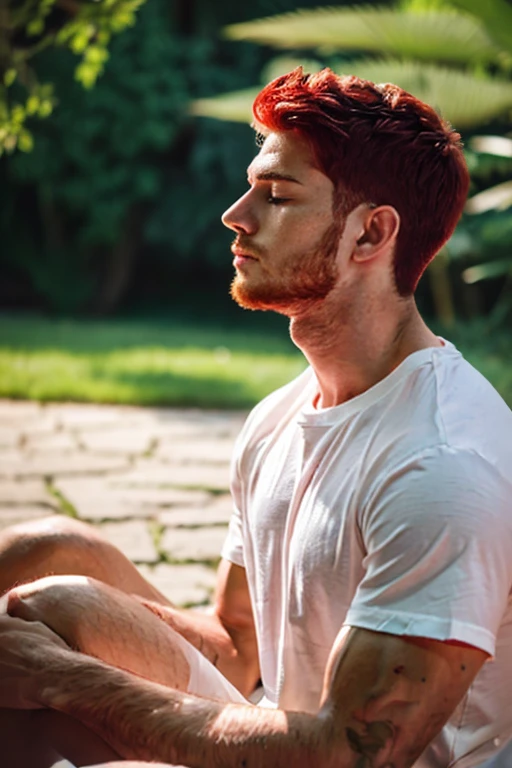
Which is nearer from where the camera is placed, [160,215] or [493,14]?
[493,14]

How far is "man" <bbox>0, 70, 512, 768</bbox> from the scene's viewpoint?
1.56 metres

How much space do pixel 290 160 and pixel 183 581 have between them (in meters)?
2.24

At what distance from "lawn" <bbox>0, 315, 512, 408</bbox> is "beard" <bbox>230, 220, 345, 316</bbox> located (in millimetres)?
4996

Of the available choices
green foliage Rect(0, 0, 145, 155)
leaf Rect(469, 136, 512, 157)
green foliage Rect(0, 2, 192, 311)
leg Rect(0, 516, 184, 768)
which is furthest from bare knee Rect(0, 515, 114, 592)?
green foliage Rect(0, 2, 192, 311)

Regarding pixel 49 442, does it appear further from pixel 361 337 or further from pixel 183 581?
pixel 361 337

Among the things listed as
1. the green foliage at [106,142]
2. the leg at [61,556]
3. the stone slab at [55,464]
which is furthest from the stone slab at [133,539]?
the green foliage at [106,142]

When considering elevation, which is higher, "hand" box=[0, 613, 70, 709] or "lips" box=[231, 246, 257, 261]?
"lips" box=[231, 246, 257, 261]

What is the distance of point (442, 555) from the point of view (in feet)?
5.10

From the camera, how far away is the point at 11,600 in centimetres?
195

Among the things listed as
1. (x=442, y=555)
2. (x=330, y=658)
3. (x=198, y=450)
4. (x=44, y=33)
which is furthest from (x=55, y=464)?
(x=442, y=555)

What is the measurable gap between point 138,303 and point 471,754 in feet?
46.3

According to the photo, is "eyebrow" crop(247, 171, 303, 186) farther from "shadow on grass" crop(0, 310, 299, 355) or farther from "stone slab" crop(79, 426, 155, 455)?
"shadow on grass" crop(0, 310, 299, 355)

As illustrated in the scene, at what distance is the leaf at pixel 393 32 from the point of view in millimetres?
6832

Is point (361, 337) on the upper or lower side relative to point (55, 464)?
upper
